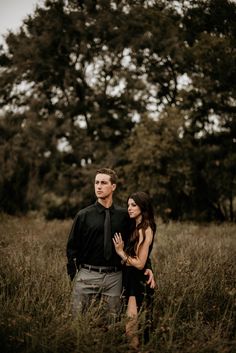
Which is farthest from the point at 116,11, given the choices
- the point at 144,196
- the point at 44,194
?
the point at 144,196

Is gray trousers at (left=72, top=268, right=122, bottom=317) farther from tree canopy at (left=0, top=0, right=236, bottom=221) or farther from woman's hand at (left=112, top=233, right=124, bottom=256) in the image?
tree canopy at (left=0, top=0, right=236, bottom=221)

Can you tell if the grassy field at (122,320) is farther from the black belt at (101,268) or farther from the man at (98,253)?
the black belt at (101,268)

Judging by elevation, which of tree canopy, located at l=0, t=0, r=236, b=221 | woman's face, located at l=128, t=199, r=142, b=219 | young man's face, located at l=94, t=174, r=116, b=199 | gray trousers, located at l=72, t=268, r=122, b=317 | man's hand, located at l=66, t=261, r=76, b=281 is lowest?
gray trousers, located at l=72, t=268, r=122, b=317

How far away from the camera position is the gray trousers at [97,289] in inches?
158

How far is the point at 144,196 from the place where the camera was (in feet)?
14.4

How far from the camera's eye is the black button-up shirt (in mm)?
4043

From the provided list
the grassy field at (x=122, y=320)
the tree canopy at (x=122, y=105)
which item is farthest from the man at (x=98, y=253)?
the tree canopy at (x=122, y=105)

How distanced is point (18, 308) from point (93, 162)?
17636mm

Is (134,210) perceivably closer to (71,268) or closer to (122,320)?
(71,268)

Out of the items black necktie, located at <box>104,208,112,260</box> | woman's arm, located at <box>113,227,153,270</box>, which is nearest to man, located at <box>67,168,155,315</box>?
black necktie, located at <box>104,208,112,260</box>

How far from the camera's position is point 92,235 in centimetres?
406

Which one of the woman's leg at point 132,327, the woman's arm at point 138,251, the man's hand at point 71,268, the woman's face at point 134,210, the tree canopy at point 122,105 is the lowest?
the woman's leg at point 132,327

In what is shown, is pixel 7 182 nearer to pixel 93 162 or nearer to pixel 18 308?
pixel 93 162

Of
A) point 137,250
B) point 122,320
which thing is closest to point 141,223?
point 137,250
